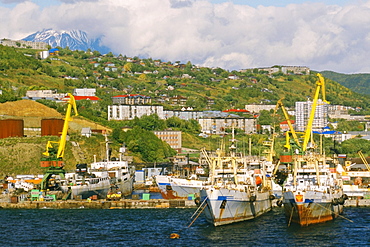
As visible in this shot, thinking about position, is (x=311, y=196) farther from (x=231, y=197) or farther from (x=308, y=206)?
(x=231, y=197)

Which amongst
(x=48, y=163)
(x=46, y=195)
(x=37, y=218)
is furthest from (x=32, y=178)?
(x=37, y=218)

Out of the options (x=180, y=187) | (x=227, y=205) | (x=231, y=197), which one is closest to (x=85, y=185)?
(x=180, y=187)

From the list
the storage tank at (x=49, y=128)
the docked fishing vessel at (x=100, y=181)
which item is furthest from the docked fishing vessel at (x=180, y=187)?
the storage tank at (x=49, y=128)

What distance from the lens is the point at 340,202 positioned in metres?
85.3

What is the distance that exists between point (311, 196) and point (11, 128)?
122m

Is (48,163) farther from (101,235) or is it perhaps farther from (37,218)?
(101,235)

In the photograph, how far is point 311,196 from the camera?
77875 millimetres

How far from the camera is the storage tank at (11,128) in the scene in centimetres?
18138

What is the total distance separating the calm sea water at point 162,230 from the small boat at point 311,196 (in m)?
1.22

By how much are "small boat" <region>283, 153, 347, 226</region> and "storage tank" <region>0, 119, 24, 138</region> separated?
366 feet

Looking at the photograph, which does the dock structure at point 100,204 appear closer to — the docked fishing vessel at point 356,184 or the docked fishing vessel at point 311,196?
the docked fishing vessel at point 311,196

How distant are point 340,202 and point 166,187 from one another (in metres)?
39.9

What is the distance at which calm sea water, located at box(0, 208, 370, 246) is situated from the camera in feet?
241

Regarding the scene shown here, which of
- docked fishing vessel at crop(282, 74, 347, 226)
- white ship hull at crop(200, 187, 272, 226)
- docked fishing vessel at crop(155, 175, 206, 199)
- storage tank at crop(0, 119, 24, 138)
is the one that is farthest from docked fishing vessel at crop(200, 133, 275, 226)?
storage tank at crop(0, 119, 24, 138)
